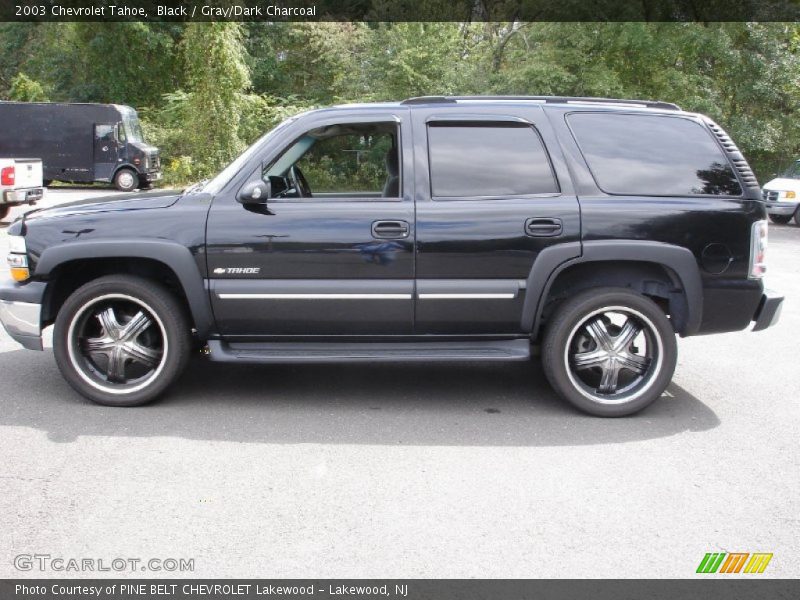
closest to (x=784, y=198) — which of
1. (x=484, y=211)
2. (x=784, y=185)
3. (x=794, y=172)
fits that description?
(x=784, y=185)

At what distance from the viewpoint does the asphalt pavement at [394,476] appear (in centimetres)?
350

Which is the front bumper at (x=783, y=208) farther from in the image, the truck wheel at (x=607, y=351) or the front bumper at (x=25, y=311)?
the front bumper at (x=25, y=311)

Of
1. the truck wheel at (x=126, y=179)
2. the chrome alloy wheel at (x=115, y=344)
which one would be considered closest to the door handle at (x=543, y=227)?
the chrome alloy wheel at (x=115, y=344)

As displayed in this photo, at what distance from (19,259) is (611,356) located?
386 cm

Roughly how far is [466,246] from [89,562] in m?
2.81

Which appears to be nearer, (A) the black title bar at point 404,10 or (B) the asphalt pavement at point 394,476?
(B) the asphalt pavement at point 394,476

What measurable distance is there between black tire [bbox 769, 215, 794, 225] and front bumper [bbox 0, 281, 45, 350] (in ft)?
68.1

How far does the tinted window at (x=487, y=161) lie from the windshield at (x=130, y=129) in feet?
77.0

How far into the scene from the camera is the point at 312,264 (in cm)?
514

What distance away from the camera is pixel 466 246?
515cm

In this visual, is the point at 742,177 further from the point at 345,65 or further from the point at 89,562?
the point at 345,65

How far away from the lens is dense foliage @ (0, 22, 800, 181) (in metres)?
23.7

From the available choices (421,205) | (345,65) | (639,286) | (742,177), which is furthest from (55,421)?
(345,65)

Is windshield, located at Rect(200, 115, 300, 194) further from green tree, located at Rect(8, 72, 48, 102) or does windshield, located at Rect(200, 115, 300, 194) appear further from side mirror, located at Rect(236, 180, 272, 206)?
green tree, located at Rect(8, 72, 48, 102)
